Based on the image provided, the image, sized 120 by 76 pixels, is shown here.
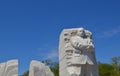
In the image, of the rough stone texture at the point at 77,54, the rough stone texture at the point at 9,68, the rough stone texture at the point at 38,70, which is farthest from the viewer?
the rough stone texture at the point at 77,54

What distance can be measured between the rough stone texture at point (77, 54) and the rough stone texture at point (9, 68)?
6.54ft

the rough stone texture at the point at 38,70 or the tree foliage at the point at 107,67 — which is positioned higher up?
the tree foliage at the point at 107,67

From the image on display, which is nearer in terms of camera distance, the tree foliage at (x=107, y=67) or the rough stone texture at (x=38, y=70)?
the rough stone texture at (x=38, y=70)

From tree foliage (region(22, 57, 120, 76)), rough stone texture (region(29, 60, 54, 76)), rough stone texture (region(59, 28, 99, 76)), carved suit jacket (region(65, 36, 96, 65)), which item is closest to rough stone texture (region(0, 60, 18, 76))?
rough stone texture (region(29, 60, 54, 76))

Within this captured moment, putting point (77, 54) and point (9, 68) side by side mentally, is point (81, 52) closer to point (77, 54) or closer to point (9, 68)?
point (77, 54)

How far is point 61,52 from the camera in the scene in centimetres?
1146

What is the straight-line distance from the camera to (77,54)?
35.7ft

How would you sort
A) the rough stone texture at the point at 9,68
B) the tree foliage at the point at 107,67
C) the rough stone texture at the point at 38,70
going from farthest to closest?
the tree foliage at the point at 107,67
the rough stone texture at the point at 9,68
the rough stone texture at the point at 38,70

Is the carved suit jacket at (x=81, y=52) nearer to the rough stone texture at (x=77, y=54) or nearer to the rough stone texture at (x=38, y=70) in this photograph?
the rough stone texture at (x=77, y=54)

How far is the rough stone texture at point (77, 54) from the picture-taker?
10.8 m

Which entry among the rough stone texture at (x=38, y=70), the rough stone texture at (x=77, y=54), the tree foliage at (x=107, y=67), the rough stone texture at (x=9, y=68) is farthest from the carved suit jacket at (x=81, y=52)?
the tree foliage at (x=107, y=67)

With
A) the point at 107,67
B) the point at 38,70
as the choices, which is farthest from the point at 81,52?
the point at 107,67

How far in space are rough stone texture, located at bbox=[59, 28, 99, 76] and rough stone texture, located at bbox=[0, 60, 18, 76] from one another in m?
1.99

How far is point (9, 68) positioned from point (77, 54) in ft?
8.61
